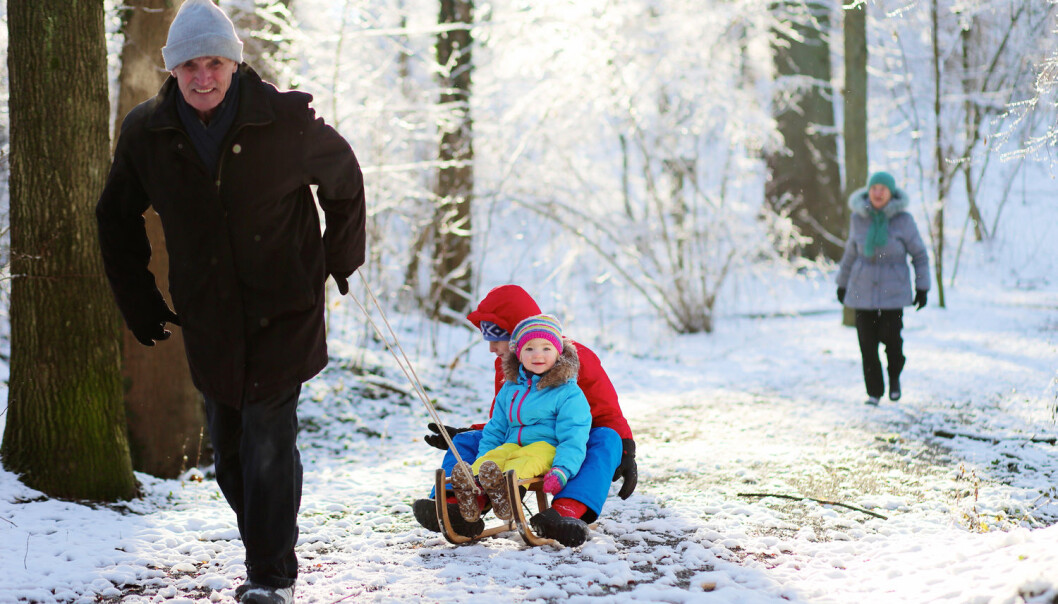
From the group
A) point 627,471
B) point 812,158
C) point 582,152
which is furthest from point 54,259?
point 812,158

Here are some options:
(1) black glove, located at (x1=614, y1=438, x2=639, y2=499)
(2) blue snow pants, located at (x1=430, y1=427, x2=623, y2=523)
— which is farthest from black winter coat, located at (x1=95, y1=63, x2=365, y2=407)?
(1) black glove, located at (x1=614, y1=438, x2=639, y2=499)

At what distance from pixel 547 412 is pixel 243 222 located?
170 centimetres

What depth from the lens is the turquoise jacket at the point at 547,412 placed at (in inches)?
154

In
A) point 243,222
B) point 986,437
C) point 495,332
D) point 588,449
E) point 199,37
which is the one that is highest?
point 199,37

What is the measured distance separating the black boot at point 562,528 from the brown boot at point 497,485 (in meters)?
0.14

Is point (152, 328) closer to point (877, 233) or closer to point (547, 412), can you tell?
point (547, 412)

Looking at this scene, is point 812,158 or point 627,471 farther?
point 812,158

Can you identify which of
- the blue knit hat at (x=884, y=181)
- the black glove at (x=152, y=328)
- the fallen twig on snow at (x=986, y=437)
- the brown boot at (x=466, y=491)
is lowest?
the fallen twig on snow at (x=986, y=437)

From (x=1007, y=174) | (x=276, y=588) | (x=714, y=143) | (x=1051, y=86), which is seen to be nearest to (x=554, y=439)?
(x=276, y=588)

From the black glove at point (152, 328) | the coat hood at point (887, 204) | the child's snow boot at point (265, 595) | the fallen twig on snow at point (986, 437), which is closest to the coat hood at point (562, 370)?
the child's snow boot at point (265, 595)

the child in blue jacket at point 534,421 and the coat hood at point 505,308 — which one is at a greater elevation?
the coat hood at point 505,308

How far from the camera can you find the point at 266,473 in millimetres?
2926

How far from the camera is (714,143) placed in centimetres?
1217

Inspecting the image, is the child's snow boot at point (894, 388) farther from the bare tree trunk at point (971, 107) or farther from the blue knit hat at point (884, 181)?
the bare tree trunk at point (971, 107)
